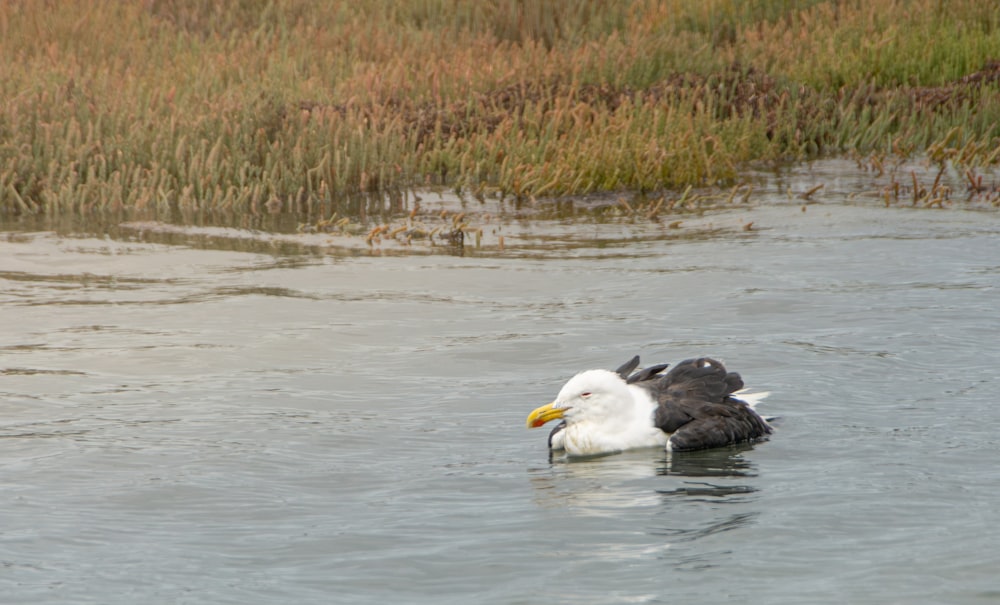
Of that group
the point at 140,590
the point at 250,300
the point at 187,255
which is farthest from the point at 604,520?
the point at 187,255

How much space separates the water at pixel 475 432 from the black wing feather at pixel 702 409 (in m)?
0.12

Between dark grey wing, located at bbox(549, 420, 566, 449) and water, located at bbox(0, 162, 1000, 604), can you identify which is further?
dark grey wing, located at bbox(549, 420, 566, 449)

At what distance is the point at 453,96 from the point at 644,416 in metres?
11.5

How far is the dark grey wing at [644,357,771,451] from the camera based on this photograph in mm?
6965

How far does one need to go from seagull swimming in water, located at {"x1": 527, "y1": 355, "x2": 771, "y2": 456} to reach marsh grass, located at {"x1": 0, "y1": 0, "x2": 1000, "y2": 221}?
8507 mm

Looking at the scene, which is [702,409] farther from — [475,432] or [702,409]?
[475,432]

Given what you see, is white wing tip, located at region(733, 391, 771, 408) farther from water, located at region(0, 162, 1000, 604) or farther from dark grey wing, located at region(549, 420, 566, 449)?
dark grey wing, located at region(549, 420, 566, 449)

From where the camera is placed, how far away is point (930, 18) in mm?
20797

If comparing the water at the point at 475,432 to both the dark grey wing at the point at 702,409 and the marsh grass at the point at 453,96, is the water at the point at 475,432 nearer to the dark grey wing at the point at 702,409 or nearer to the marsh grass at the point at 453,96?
the dark grey wing at the point at 702,409

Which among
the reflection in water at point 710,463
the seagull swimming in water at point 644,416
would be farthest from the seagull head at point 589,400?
the reflection in water at point 710,463

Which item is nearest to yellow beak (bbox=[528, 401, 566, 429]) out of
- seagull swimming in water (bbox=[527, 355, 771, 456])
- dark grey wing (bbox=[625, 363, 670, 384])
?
seagull swimming in water (bbox=[527, 355, 771, 456])

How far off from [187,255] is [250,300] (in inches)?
88.9

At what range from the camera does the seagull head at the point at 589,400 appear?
22.7 feet

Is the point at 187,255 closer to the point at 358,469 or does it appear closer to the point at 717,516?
the point at 358,469
